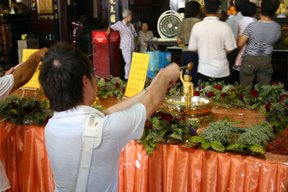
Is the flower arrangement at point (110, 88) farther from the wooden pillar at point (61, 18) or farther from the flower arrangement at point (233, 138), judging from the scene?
the wooden pillar at point (61, 18)

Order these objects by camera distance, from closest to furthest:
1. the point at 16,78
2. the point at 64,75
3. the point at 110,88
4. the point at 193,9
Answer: the point at 64,75, the point at 16,78, the point at 110,88, the point at 193,9

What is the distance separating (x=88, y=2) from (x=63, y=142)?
8.00m

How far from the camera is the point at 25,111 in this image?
2.24 meters

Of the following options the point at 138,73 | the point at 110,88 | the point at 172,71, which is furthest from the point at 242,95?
the point at 172,71

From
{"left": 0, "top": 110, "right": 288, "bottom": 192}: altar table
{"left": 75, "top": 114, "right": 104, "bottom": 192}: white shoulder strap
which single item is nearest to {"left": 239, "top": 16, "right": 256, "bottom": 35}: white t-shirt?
{"left": 0, "top": 110, "right": 288, "bottom": 192}: altar table

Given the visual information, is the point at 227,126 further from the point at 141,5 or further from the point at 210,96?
the point at 141,5

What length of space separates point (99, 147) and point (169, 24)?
5.03m

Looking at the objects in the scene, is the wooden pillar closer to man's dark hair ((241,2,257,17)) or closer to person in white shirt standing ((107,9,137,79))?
person in white shirt standing ((107,9,137,79))

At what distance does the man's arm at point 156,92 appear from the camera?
1.26 metres

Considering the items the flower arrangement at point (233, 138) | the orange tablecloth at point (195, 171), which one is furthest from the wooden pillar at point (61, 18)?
the flower arrangement at point (233, 138)

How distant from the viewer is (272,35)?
322 cm

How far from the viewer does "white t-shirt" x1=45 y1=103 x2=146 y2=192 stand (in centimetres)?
112

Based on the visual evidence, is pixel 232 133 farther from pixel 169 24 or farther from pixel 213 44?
pixel 169 24

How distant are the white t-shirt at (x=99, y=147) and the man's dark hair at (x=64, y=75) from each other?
4 cm
